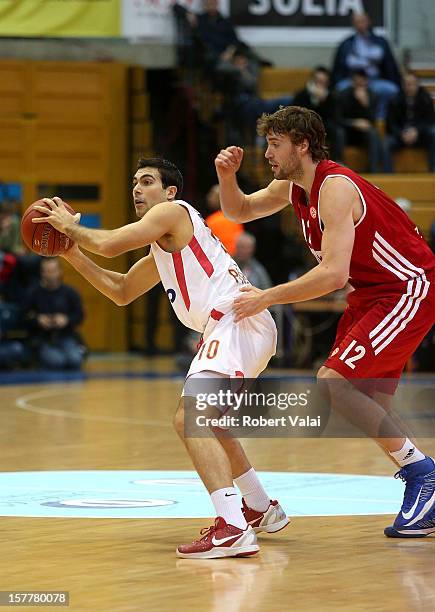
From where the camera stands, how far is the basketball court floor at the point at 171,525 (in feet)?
16.1

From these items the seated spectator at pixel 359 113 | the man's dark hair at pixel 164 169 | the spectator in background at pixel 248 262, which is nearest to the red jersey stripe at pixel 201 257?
the man's dark hair at pixel 164 169

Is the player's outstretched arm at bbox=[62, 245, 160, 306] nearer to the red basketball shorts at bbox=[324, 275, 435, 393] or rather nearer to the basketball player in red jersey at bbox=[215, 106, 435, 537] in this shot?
the basketball player in red jersey at bbox=[215, 106, 435, 537]

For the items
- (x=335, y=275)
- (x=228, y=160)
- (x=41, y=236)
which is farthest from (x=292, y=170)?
(x=41, y=236)

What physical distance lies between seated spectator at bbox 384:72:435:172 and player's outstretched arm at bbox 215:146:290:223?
1056 cm

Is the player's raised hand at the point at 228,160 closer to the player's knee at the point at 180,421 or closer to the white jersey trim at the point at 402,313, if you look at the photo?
the white jersey trim at the point at 402,313

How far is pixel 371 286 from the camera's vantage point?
6164 mm

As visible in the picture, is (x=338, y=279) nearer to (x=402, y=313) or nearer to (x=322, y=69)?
(x=402, y=313)

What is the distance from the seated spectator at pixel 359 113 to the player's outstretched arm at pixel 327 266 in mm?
10994

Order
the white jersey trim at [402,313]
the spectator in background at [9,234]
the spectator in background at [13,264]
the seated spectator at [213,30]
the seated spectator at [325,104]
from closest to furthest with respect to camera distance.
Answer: the white jersey trim at [402,313]
the spectator in background at [13,264]
the spectator in background at [9,234]
the seated spectator at [325,104]
the seated spectator at [213,30]

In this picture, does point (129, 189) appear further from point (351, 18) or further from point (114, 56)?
point (351, 18)

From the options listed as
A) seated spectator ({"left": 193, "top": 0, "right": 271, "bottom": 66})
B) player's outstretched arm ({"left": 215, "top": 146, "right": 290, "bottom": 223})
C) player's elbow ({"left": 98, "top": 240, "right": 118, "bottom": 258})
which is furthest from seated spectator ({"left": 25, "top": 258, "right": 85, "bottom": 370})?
player's elbow ({"left": 98, "top": 240, "right": 118, "bottom": 258})

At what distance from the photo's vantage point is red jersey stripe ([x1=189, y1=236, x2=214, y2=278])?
599cm

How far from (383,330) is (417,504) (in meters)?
0.79

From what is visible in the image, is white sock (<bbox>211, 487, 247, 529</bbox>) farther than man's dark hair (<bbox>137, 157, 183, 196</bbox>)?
No
